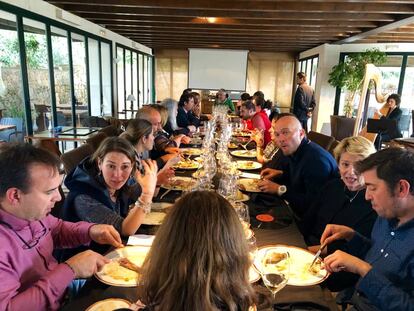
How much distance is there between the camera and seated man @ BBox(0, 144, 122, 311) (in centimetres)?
106

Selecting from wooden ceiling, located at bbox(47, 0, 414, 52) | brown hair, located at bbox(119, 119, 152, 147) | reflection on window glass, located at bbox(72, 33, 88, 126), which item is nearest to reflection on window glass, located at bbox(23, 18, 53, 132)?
wooden ceiling, located at bbox(47, 0, 414, 52)

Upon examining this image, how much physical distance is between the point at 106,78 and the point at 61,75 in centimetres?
257

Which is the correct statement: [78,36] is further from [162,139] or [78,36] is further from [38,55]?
[162,139]

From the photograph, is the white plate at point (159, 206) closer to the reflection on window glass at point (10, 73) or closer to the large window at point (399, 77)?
the reflection on window glass at point (10, 73)

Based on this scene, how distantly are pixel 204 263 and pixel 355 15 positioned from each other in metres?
5.98

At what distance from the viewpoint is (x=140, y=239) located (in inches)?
61.3

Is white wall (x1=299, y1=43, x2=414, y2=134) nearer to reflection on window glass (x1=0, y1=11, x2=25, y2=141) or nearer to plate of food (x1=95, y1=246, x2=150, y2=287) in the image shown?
reflection on window glass (x1=0, y1=11, x2=25, y2=141)

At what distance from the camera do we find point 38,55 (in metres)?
5.08

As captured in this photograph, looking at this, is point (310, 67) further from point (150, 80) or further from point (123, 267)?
point (123, 267)

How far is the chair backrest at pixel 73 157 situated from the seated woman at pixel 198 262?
5.43ft

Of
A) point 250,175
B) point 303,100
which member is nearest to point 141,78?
point 303,100

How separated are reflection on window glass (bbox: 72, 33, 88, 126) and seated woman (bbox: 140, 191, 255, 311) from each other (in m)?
6.12

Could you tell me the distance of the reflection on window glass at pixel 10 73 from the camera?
4297mm

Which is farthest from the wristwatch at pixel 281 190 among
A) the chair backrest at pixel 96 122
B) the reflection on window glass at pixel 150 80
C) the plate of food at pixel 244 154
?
the reflection on window glass at pixel 150 80
